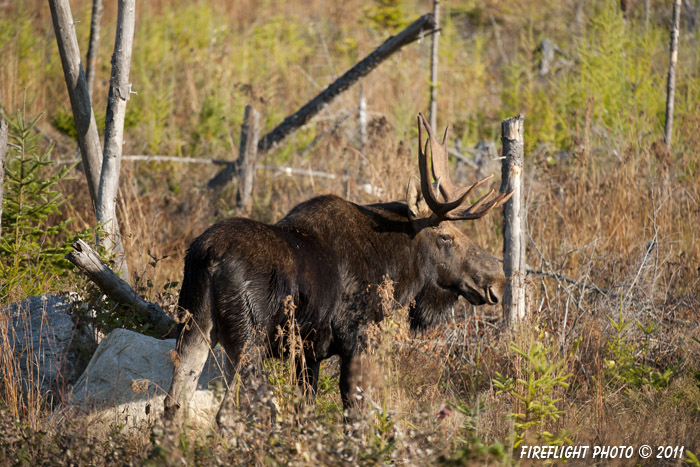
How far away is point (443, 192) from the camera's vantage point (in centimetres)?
570

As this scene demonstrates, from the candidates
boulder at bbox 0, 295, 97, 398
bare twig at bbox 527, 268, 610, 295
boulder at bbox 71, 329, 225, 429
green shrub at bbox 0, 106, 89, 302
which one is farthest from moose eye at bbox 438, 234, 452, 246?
green shrub at bbox 0, 106, 89, 302

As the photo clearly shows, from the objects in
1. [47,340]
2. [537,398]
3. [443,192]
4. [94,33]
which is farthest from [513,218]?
[94,33]

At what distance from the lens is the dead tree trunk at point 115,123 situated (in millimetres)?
6148

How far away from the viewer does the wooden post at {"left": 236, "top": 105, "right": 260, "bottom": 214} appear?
9.09 metres

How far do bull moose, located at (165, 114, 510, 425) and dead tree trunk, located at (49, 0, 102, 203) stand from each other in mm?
2283

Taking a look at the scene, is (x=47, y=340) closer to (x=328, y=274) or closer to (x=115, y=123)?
(x=115, y=123)

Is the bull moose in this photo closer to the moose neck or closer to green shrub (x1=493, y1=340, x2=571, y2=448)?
the moose neck

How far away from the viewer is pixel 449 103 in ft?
43.0

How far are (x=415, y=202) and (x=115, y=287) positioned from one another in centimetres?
244

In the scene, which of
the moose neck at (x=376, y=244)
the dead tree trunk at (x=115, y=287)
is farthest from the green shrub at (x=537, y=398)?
the dead tree trunk at (x=115, y=287)

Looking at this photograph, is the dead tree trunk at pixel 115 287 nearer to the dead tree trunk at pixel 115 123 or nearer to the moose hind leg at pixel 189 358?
the dead tree trunk at pixel 115 123

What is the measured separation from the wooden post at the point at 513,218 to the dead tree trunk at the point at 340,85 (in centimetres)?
249

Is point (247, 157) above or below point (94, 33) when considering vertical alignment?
below

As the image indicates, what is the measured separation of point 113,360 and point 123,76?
2530mm
